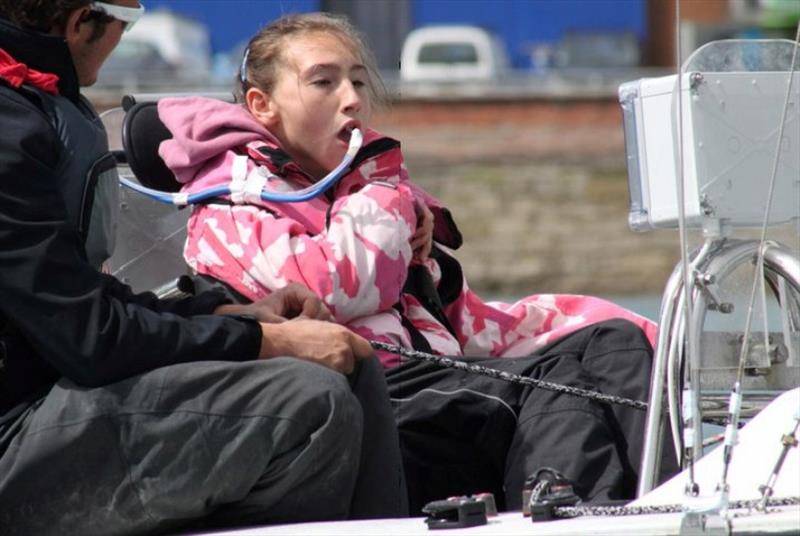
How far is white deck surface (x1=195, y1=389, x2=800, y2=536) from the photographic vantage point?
262 centimetres

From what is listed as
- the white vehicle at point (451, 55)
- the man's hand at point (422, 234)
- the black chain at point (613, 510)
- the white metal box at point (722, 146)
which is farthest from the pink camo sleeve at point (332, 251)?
the white vehicle at point (451, 55)

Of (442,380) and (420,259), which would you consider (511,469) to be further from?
(420,259)

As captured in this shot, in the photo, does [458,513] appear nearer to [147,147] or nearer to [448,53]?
[147,147]

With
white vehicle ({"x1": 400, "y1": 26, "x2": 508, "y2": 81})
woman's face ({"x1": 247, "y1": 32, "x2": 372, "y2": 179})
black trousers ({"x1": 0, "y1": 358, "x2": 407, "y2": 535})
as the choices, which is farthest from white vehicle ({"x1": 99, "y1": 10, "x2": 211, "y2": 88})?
black trousers ({"x1": 0, "y1": 358, "x2": 407, "y2": 535})

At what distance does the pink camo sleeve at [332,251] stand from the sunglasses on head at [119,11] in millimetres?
492

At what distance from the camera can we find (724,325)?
130 inches

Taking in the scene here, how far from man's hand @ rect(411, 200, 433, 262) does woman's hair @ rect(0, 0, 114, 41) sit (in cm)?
87

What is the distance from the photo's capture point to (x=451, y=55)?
30953 millimetres

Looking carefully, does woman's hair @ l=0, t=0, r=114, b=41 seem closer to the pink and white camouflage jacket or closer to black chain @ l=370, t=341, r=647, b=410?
the pink and white camouflage jacket

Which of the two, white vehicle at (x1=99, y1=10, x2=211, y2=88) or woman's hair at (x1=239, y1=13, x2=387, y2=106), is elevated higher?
woman's hair at (x1=239, y1=13, x2=387, y2=106)

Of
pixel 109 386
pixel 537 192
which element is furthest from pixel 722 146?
pixel 537 192

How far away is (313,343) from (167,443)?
294 mm

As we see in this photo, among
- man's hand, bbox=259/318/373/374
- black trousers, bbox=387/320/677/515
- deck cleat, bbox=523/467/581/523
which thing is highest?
man's hand, bbox=259/318/373/374

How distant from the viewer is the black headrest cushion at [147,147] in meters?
3.71
